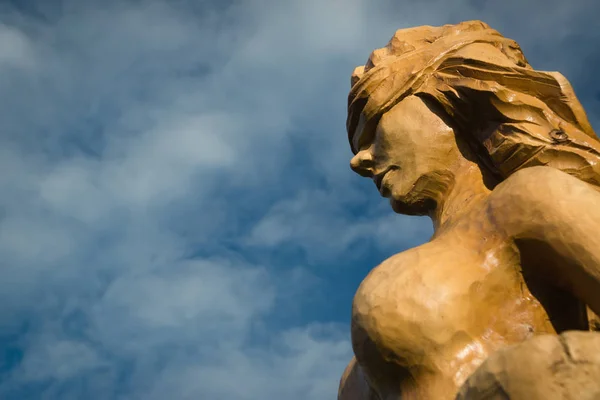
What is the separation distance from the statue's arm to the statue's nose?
3.94 ft

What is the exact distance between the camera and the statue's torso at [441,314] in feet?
11.4

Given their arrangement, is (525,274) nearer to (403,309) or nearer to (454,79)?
(403,309)

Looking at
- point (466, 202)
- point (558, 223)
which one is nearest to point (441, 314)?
point (558, 223)

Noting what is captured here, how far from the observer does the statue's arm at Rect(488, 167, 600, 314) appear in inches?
130

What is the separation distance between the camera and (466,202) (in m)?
4.26

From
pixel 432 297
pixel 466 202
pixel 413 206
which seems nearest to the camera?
pixel 432 297

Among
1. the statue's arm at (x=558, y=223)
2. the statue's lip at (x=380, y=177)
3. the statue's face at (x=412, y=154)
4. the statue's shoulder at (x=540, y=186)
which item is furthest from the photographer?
the statue's lip at (x=380, y=177)

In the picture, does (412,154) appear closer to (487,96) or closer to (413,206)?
(413,206)

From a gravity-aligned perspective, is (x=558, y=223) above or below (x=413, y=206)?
below

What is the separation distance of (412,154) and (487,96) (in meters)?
0.58

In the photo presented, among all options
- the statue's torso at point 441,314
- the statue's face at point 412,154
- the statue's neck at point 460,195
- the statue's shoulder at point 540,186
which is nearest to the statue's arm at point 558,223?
the statue's shoulder at point 540,186

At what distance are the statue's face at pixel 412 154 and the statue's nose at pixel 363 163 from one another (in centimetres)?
8

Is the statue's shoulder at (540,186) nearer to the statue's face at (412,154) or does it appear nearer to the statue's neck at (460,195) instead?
the statue's neck at (460,195)

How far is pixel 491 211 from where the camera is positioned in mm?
3771
